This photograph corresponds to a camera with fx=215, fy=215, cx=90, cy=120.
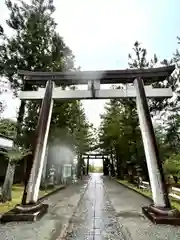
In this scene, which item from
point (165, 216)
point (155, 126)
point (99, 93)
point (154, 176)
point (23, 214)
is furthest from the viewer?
point (155, 126)

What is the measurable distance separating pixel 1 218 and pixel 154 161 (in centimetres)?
484

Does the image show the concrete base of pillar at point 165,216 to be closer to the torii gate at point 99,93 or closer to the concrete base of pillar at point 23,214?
the torii gate at point 99,93

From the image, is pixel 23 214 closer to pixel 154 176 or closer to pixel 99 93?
pixel 154 176

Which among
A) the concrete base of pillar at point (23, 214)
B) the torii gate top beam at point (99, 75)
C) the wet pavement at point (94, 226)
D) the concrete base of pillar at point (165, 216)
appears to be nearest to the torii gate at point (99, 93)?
the torii gate top beam at point (99, 75)

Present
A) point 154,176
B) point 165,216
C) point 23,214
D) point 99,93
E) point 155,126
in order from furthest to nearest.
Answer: point 155,126, point 99,93, point 154,176, point 23,214, point 165,216

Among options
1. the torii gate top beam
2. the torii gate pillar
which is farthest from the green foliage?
the torii gate pillar

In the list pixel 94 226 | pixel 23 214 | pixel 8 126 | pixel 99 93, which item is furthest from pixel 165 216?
pixel 8 126

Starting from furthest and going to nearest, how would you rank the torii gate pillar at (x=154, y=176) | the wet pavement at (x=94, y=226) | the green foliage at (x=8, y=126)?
the green foliage at (x=8, y=126) < the torii gate pillar at (x=154, y=176) < the wet pavement at (x=94, y=226)

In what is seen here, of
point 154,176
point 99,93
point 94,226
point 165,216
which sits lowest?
point 94,226

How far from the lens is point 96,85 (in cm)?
828

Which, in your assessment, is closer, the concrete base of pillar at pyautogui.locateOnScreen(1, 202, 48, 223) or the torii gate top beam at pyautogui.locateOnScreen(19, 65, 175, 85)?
the concrete base of pillar at pyautogui.locateOnScreen(1, 202, 48, 223)

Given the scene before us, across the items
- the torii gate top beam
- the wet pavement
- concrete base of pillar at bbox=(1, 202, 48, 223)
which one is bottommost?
the wet pavement

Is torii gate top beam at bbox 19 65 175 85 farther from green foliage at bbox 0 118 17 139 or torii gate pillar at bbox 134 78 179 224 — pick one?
green foliage at bbox 0 118 17 139

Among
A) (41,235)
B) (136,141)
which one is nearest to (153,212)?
(41,235)
